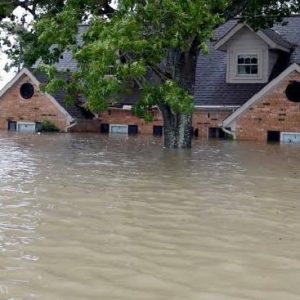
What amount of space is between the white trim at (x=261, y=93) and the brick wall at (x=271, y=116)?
128mm

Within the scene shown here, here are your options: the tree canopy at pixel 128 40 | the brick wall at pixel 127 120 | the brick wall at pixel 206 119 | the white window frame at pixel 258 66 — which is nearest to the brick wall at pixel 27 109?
the brick wall at pixel 127 120

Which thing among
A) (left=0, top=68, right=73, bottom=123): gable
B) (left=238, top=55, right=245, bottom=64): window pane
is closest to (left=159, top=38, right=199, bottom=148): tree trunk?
(left=238, top=55, right=245, bottom=64): window pane

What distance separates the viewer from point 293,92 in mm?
25781

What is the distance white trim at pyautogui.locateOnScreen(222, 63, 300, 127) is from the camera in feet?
82.7

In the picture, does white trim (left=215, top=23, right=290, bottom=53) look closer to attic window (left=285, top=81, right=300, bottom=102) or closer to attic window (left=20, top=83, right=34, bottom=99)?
attic window (left=285, top=81, right=300, bottom=102)

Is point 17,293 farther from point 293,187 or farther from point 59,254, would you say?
point 293,187

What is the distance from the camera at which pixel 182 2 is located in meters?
14.9

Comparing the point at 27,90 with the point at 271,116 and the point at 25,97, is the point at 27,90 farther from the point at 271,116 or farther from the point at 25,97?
the point at 271,116

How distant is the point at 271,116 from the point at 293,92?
4.20ft

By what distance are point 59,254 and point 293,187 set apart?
5.85 m

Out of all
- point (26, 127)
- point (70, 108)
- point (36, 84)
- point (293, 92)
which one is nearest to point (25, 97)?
point (36, 84)

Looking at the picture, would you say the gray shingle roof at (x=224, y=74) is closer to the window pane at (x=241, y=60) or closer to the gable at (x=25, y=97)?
the window pane at (x=241, y=60)

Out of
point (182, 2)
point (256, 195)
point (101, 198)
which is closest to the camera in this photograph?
point (101, 198)

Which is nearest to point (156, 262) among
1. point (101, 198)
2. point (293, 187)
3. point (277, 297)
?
point (277, 297)
